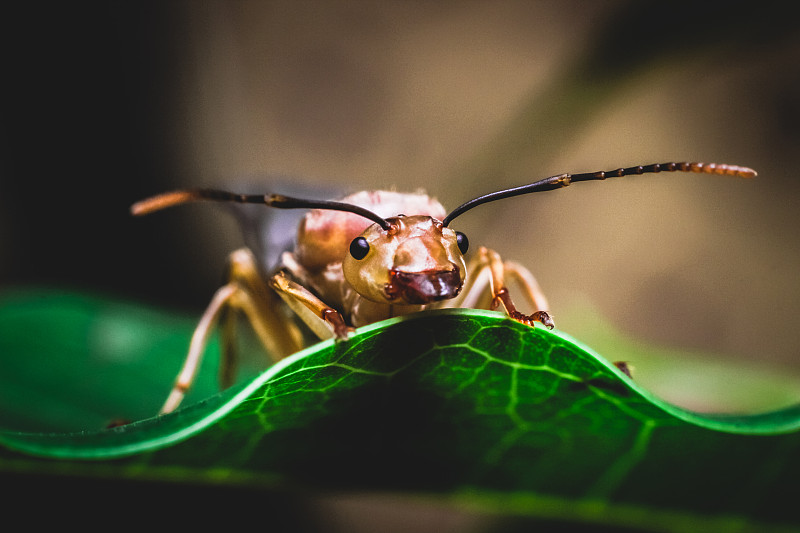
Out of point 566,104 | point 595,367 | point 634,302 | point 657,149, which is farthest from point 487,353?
point 657,149

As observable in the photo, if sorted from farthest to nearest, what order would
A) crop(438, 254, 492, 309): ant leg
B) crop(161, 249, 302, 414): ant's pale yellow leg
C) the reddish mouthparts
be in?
crop(161, 249, 302, 414): ant's pale yellow leg, crop(438, 254, 492, 309): ant leg, the reddish mouthparts

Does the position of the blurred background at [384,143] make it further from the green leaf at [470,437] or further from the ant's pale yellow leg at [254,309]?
the green leaf at [470,437]

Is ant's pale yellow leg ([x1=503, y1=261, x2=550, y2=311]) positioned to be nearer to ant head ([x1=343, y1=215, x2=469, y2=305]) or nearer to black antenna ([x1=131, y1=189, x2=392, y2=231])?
ant head ([x1=343, y1=215, x2=469, y2=305])

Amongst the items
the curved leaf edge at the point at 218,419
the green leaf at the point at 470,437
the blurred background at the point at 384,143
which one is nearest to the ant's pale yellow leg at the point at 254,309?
the green leaf at the point at 470,437

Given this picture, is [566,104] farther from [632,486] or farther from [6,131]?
[6,131]

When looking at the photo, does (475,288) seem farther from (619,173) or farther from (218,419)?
(218,419)

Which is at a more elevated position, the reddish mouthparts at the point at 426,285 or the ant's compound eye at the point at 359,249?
the ant's compound eye at the point at 359,249

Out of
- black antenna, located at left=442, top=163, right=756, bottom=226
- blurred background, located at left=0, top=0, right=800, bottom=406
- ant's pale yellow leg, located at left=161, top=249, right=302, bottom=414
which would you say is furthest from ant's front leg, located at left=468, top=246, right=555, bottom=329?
blurred background, located at left=0, top=0, right=800, bottom=406
